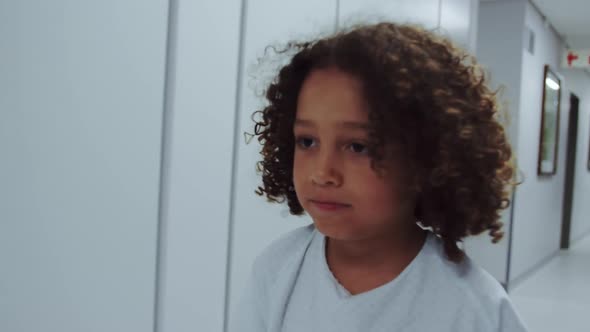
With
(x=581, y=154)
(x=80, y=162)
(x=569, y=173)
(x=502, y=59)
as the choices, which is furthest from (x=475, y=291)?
(x=581, y=154)

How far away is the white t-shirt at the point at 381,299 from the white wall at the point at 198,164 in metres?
0.74

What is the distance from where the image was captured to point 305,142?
2.54 feet

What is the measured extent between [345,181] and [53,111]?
78cm

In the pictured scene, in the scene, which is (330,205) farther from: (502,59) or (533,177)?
(533,177)

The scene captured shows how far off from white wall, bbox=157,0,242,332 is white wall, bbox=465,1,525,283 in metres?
3.90

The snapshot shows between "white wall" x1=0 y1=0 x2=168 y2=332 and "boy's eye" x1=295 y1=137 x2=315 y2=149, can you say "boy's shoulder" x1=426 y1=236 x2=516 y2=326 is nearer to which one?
"boy's eye" x1=295 y1=137 x2=315 y2=149

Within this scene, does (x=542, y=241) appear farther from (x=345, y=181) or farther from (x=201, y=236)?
(x=345, y=181)

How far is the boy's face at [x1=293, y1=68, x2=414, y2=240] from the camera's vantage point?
28.0 inches

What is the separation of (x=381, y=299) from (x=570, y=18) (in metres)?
6.46

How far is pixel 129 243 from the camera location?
1428mm

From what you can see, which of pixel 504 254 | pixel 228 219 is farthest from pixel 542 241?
pixel 228 219

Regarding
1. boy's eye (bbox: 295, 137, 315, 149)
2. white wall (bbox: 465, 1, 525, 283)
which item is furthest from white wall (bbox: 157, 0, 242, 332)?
white wall (bbox: 465, 1, 525, 283)

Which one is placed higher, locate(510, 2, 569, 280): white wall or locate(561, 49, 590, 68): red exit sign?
locate(561, 49, 590, 68): red exit sign

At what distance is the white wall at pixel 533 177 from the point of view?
5.38 m
